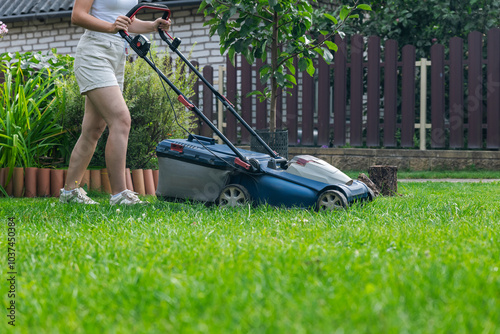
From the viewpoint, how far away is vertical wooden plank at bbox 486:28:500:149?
844cm

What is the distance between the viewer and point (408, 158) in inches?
340

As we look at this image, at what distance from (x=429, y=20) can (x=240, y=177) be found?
284 inches

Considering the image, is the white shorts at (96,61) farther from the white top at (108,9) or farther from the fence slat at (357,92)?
the fence slat at (357,92)

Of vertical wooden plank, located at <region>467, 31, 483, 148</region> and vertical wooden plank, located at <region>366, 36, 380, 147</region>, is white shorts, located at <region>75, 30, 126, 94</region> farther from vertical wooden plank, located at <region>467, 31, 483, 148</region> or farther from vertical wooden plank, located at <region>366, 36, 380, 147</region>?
vertical wooden plank, located at <region>467, 31, 483, 148</region>

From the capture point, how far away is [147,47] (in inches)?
159

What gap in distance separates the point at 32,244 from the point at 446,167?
6.94 meters

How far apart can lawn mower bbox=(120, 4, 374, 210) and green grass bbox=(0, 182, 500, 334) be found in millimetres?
311

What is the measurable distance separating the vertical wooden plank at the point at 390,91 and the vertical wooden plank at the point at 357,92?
0.37m

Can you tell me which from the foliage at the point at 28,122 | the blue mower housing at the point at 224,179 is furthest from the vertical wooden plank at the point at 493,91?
the foliage at the point at 28,122

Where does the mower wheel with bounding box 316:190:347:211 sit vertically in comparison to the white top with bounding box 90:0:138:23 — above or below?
below

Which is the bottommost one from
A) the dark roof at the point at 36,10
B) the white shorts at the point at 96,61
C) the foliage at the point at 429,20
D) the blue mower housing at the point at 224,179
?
the blue mower housing at the point at 224,179

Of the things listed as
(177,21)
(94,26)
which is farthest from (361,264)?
(177,21)

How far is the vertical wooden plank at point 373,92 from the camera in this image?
8.95m

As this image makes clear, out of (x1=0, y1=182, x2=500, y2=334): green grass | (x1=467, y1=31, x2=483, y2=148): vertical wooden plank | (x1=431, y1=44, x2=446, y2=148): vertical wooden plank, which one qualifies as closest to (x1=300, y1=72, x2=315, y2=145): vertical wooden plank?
(x1=431, y1=44, x2=446, y2=148): vertical wooden plank
